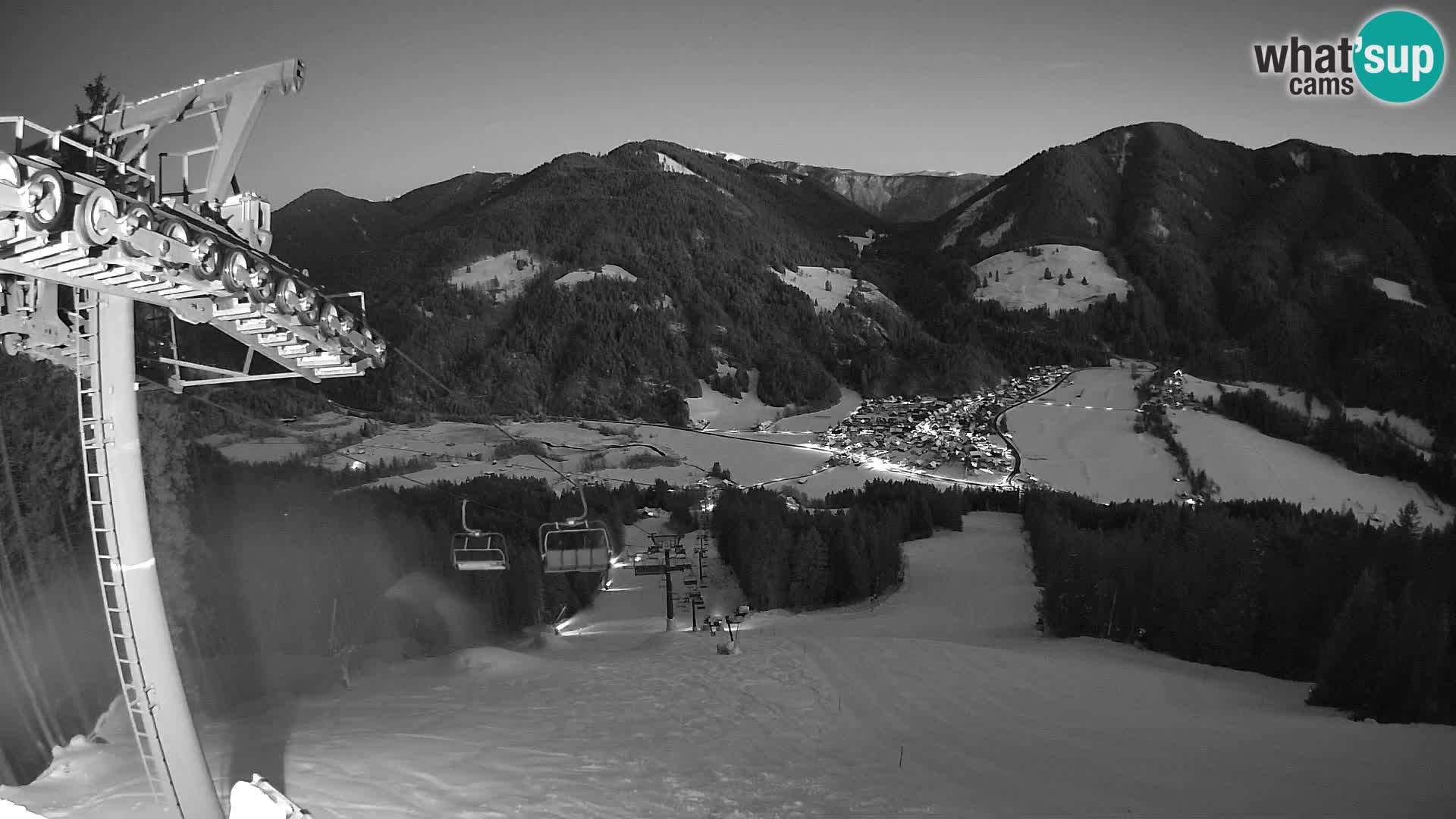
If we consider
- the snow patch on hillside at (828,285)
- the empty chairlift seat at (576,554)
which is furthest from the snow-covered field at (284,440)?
the snow patch on hillside at (828,285)

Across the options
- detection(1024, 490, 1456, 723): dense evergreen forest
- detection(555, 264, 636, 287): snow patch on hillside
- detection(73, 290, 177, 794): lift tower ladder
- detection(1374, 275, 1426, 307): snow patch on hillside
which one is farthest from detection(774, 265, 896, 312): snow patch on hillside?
detection(73, 290, 177, 794): lift tower ladder

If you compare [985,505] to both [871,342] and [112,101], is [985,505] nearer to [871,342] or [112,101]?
[871,342]

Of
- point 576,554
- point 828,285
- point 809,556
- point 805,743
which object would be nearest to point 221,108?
point 805,743

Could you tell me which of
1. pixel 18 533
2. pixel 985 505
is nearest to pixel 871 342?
pixel 985 505

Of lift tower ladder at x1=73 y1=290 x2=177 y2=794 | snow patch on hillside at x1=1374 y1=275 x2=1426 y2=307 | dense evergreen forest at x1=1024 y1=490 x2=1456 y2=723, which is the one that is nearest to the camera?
lift tower ladder at x1=73 y1=290 x2=177 y2=794

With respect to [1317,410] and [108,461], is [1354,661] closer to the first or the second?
[108,461]

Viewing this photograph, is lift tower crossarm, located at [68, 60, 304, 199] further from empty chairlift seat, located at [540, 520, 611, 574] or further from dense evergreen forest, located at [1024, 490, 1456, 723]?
dense evergreen forest, located at [1024, 490, 1456, 723]

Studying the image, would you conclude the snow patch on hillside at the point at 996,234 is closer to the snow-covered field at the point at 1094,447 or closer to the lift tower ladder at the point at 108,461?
the snow-covered field at the point at 1094,447

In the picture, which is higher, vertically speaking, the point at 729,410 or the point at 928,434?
the point at 729,410
